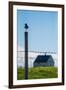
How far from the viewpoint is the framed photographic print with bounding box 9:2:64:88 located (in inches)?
107

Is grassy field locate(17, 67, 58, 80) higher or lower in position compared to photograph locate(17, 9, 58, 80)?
lower

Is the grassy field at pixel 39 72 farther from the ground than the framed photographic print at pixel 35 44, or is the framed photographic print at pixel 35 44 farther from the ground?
the framed photographic print at pixel 35 44

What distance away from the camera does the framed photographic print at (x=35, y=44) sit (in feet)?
8.88

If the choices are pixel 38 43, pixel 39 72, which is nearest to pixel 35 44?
pixel 38 43

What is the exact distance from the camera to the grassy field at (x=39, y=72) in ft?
9.02

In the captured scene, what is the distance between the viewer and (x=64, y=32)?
9.43ft

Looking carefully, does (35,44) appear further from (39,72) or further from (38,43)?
(39,72)

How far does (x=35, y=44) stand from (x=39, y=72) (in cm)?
38

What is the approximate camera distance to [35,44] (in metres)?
2.81

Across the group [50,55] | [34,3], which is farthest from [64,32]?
[34,3]

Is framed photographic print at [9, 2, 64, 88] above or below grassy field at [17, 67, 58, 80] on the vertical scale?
above

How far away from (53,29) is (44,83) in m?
0.74

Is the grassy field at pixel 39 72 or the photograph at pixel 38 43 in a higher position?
the photograph at pixel 38 43

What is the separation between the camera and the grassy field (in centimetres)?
275
